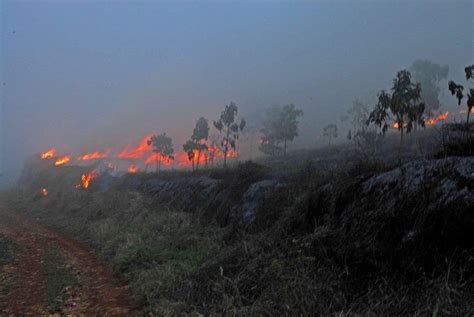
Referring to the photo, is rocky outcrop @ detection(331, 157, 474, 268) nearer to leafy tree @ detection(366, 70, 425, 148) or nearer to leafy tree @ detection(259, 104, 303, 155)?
leafy tree @ detection(366, 70, 425, 148)

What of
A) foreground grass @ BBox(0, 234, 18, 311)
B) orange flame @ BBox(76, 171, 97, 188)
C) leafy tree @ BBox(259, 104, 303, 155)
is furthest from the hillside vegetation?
leafy tree @ BBox(259, 104, 303, 155)

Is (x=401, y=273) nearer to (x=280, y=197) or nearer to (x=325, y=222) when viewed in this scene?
(x=325, y=222)

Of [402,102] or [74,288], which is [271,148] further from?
[74,288]

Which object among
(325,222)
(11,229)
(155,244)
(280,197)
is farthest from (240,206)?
(11,229)

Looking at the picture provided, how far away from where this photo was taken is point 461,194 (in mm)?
5047

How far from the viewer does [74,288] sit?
972 centimetres

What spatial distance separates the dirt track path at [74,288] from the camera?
8.08m

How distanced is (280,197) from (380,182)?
5.68 metres

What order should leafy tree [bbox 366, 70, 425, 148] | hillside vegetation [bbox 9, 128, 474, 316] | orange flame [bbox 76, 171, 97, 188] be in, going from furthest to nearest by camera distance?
orange flame [bbox 76, 171, 97, 188] < leafy tree [bbox 366, 70, 425, 148] < hillside vegetation [bbox 9, 128, 474, 316]

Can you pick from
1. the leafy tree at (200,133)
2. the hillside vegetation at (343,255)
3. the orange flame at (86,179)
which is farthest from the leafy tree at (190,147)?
the hillside vegetation at (343,255)

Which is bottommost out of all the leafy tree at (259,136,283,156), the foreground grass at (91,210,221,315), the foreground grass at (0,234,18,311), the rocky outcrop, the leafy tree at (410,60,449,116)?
the foreground grass at (0,234,18,311)

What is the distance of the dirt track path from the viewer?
8.08 metres

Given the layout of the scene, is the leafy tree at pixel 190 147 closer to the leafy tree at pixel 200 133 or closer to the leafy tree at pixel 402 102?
the leafy tree at pixel 200 133

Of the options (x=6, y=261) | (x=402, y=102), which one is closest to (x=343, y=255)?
(x=6, y=261)
